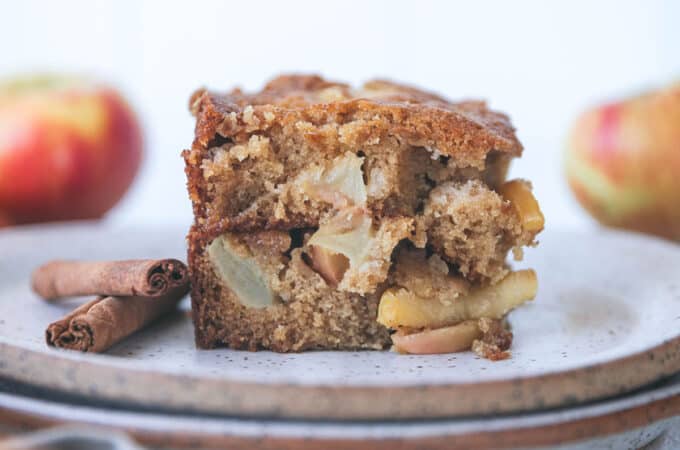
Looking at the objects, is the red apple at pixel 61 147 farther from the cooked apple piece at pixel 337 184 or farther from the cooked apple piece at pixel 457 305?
the cooked apple piece at pixel 457 305

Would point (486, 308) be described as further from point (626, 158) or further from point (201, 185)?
point (626, 158)

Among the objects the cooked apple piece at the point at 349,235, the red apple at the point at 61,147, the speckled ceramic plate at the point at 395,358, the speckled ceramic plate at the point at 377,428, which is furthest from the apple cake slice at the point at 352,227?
the red apple at the point at 61,147

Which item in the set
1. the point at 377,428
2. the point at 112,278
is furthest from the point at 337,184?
the point at 377,428

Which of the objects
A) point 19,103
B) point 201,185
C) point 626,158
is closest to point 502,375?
point 201,185

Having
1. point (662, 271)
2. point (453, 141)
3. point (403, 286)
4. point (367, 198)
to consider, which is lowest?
point (662, 271)

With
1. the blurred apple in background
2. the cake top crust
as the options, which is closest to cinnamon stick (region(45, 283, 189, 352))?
the cake top crust

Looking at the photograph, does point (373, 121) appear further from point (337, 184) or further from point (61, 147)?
point (61, 147)

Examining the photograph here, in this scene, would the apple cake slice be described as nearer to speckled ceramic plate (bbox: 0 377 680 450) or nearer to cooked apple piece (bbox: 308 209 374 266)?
cooked apple piece (bbox: 308 209 374 266)
